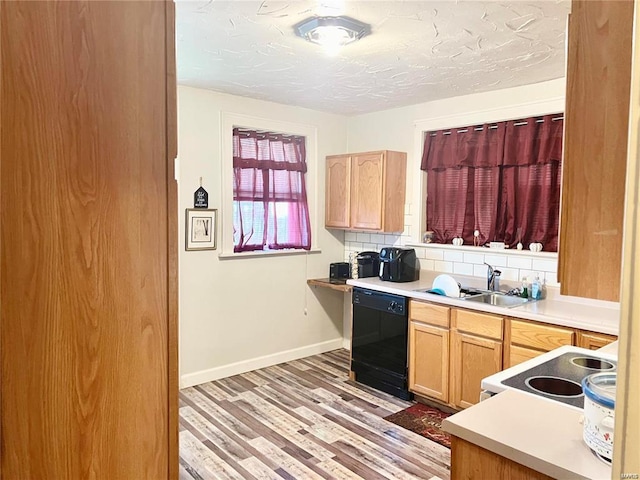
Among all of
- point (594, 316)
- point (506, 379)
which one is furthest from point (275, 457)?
point (594, 316)

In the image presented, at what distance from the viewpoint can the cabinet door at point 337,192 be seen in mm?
4789

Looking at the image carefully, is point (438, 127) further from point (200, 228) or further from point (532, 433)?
point (532, 433)

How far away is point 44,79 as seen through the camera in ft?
3.10

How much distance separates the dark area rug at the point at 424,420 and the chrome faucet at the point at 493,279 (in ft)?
3.43

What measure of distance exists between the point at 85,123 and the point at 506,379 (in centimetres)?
172

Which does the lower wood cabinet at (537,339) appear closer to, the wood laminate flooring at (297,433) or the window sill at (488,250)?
the window sill at (488,250)

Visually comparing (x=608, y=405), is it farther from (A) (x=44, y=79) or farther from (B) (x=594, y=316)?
(B) (x=594, y=316)

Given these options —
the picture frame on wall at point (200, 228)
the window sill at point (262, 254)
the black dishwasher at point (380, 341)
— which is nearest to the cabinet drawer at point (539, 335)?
the black dishwasher at point (380, 341)

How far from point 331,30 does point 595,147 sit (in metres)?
1.82

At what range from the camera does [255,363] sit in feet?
15.2

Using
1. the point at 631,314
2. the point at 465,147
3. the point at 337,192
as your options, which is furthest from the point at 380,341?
the point at 631,314

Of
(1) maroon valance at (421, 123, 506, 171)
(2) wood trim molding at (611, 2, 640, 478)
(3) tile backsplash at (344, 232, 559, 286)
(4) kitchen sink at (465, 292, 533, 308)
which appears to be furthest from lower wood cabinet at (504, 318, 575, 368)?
(2) wood trim molding at (611, 2, 640, 478)

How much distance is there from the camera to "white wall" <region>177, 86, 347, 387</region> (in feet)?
13.5

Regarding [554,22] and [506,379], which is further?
[554,22]
